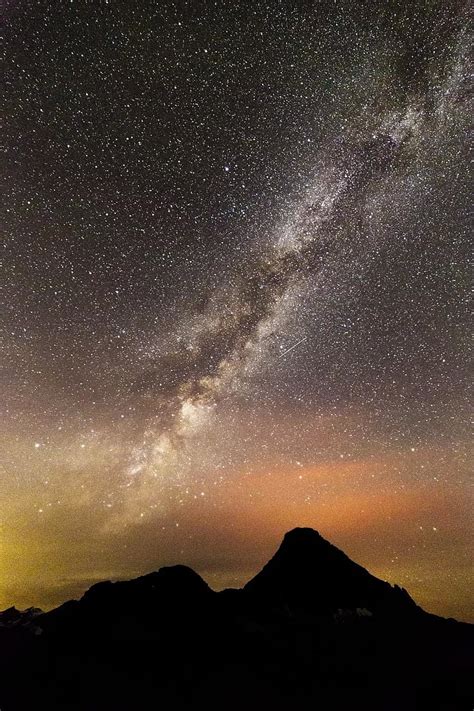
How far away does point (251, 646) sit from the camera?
226ft

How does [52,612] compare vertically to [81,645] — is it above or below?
above

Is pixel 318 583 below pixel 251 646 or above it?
above

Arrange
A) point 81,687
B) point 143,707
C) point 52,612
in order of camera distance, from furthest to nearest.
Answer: point 52,612
point 81,687
point 143,707

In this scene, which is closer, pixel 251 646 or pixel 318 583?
pixel 251 646

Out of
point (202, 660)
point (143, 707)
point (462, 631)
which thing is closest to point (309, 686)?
point (202, 660)

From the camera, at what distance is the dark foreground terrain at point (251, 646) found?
5756 centimetres

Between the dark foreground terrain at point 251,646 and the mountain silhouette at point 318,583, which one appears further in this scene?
the mountain silhouette at point 318,583

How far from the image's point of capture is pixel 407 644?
2906 inches

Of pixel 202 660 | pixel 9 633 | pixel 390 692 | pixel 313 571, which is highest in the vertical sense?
pixel 313 571

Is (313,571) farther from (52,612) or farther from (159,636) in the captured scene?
(52,612)

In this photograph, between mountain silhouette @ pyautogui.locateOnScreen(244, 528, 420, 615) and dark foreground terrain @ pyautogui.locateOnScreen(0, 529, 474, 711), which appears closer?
dark foreground terrain @ pyautogui.locateOnScreen(0, 529, 474, 711)

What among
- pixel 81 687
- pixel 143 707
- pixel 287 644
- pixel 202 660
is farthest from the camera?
pixel 287 644

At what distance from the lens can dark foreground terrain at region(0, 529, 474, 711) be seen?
57562 mm

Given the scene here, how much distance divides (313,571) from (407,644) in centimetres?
1966
